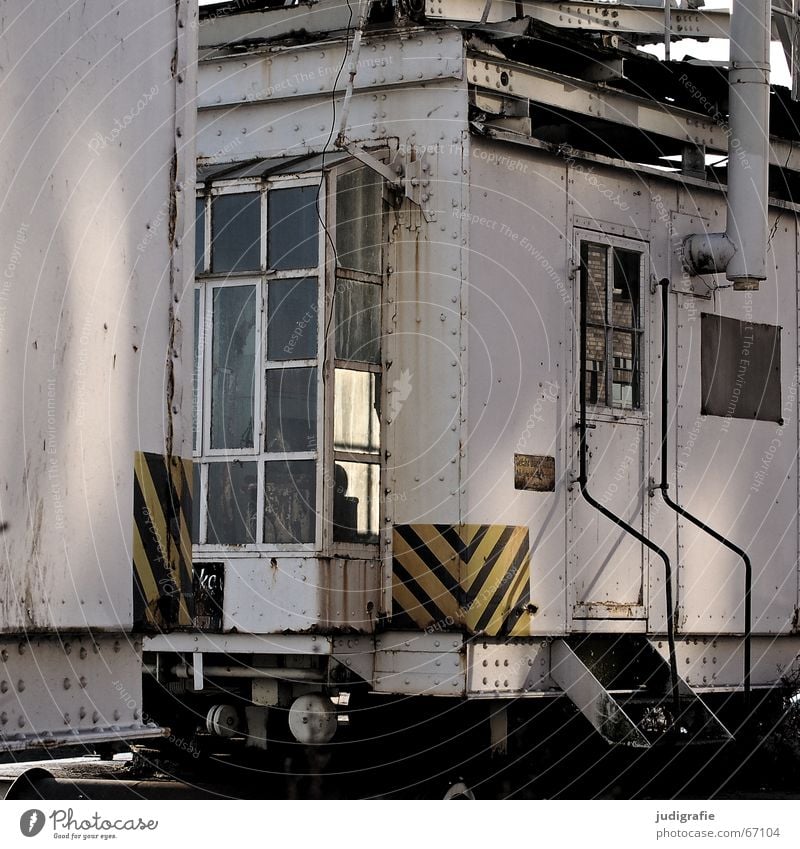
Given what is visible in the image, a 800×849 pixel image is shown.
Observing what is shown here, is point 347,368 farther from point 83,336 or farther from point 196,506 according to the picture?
point 83,336

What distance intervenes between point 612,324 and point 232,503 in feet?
8.25

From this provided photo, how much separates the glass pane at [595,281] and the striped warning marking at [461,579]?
148 cm

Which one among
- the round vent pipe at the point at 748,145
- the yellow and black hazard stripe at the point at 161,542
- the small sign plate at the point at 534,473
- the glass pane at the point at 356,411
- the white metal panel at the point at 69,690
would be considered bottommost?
the white metal panel at the point at 69,690

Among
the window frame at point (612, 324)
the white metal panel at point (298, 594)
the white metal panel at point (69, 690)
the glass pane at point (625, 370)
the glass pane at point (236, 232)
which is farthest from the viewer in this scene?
the glass pane at point (625, 370)

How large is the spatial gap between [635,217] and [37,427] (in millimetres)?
5358

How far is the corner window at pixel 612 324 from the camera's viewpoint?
870 cm

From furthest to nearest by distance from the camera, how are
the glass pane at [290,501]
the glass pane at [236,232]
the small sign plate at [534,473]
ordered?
the glass pane at [236,232] → the small sign plate at [534,473] → the glass pane at [290,501]

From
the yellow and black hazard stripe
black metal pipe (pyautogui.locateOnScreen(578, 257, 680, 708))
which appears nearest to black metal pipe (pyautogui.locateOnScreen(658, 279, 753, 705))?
black metal pipe (pyautogui.locateOnScreen(578, 257, 680, 708))

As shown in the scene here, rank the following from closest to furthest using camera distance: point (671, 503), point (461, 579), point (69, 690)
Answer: point (69, 690) → point (461, 579) → point (671, 503)

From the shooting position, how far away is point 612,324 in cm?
880

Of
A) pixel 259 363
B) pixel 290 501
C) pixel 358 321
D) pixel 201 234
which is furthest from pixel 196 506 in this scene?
pixel 201 234

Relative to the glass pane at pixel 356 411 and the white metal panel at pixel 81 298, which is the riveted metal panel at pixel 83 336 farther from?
the glass pane at pixel 356 411

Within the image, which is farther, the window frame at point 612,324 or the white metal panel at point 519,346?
the window frame at point 612,324

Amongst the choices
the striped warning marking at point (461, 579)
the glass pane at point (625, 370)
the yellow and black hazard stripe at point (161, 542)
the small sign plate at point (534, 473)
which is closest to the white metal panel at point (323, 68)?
the glass pane at point (625, 370)
